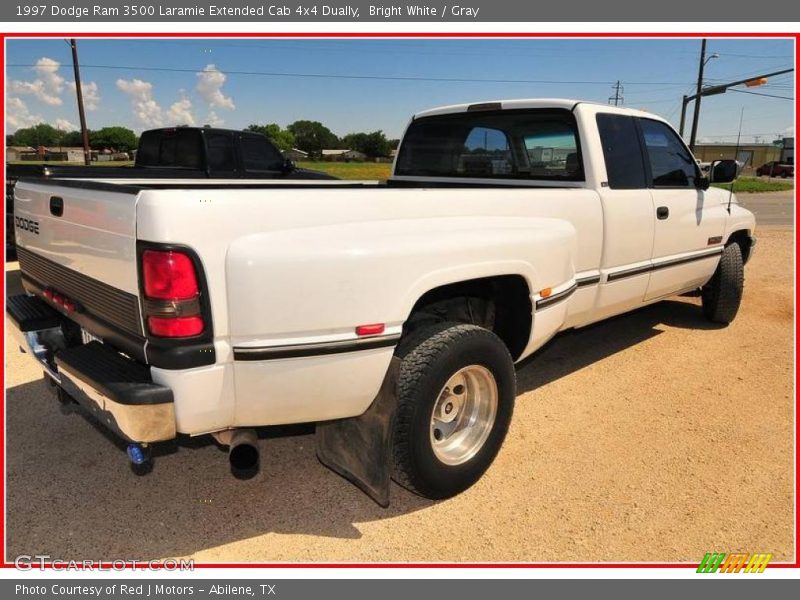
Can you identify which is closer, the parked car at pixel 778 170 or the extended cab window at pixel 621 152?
the extended cab window at pixel 621 152

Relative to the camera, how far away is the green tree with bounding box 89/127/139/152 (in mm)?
75188

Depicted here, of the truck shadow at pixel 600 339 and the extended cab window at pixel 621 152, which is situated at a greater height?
the extended cab window at pixel 621 152

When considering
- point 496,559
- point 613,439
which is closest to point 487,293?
point 613,439

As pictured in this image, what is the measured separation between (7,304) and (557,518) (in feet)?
10.4

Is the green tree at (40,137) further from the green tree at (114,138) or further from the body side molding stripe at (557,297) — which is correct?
the body side molding stripe at (557,297)

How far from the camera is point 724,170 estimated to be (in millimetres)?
4910

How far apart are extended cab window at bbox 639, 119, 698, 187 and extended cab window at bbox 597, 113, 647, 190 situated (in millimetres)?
180

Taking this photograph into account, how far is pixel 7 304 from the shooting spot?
3.30 meters

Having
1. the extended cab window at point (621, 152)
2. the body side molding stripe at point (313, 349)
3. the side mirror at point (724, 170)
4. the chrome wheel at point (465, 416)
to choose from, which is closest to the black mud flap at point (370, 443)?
the body side molding stripe at point (313, 349)

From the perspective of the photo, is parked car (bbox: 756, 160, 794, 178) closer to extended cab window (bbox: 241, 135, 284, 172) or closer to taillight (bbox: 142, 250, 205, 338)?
extended cab window (bbox: 241, 135, 284, 172)

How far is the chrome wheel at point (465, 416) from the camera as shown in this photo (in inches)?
119

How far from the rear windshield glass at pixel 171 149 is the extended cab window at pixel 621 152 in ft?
19.2

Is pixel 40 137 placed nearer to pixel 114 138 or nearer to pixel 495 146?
pixel 114 138
